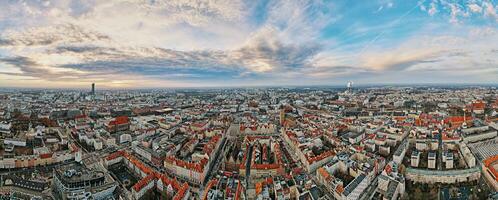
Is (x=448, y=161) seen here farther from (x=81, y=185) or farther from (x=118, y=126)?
(x=118, y=126)

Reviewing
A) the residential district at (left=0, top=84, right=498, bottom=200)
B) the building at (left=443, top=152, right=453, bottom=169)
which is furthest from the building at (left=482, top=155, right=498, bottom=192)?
the building at (left=443, top=152, right=453, bottom=169)

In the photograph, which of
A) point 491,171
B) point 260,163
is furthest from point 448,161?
point 260,163

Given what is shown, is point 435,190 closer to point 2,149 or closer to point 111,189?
point 111,189

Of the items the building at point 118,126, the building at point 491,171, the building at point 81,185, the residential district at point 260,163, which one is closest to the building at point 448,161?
the residential district at point 260,163

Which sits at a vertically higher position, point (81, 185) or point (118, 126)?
point (118, 126)

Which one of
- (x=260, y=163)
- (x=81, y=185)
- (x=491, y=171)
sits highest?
(x=491, y=171)

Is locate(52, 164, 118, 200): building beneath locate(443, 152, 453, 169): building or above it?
beneath

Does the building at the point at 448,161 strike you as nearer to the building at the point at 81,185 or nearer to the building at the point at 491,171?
the building at the point at 491,171

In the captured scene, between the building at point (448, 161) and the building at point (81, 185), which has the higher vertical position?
the building at point (448, 161)

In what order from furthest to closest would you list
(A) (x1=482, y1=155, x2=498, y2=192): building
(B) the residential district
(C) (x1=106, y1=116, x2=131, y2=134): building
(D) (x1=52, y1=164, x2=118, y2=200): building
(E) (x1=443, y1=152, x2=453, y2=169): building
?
(C) (x1=106, y1=116, x2=131, y2=134): building
(E) (x1=443, y1=152, x2=453, y2=169): building
(A) (x1=482, y1=155, x2=498, y2=192): building
(B) the residential district
(D) (x1=52, y1=164, x2=118, y2=200): building

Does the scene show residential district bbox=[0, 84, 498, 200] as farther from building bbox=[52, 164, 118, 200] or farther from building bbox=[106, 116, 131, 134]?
building bbox=[106, 116, 131, 134]

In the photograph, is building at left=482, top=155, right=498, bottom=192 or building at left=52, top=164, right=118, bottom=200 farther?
building at left=482, top=155, right=498, bottom=192

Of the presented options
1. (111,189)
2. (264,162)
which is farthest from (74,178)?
(264,162)
